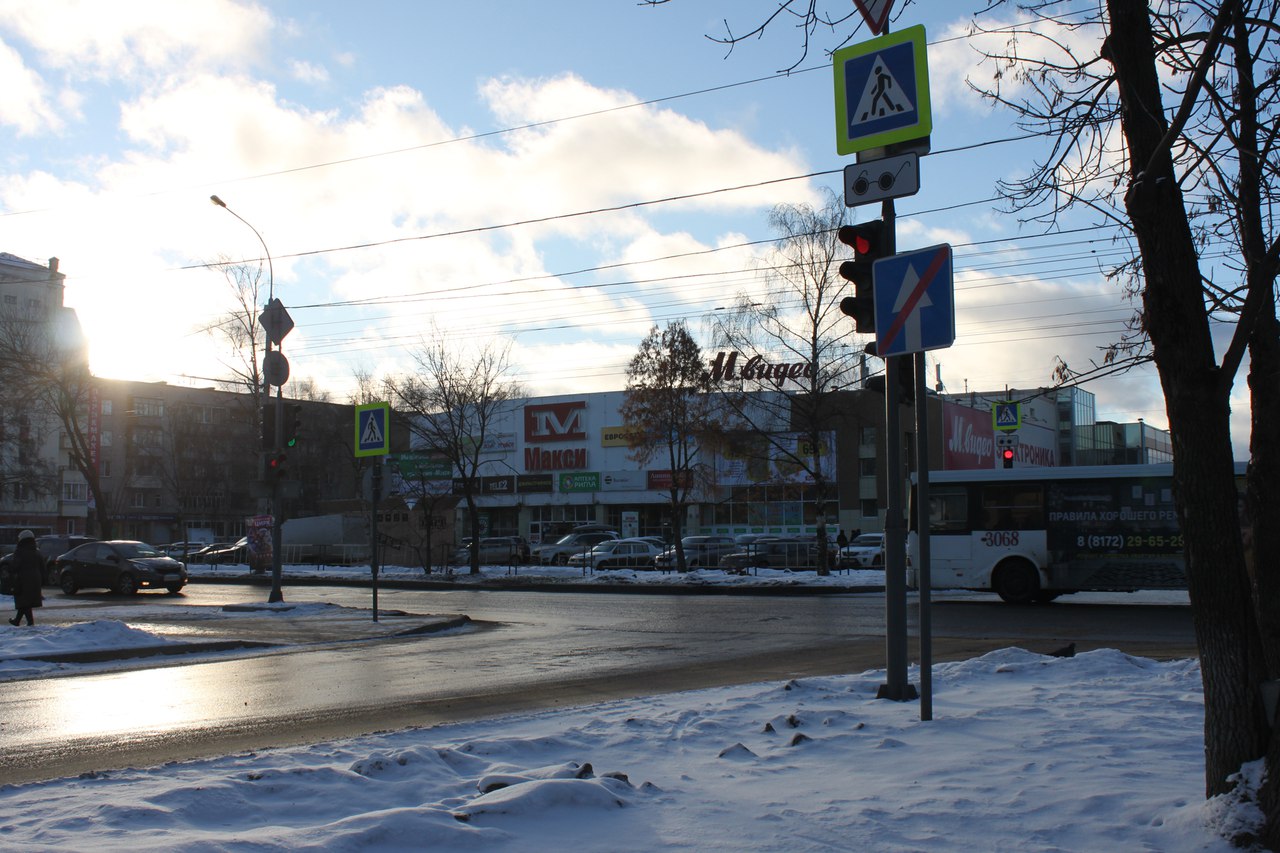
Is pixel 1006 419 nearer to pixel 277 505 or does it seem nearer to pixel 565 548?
pixel 277 505

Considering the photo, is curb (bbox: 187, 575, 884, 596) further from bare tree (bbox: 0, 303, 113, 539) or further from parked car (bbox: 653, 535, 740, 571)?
parked car (bbox: 653, 535, 740, 571)

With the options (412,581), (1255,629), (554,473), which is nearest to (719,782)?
(1255,629)

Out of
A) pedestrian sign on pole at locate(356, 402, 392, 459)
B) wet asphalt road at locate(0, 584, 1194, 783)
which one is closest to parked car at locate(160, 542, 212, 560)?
wet asphalt road at locate(0, 584, 1194, 783)

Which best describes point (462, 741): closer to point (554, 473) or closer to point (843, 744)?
point (843, 744)

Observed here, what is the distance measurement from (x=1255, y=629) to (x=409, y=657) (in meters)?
11.3

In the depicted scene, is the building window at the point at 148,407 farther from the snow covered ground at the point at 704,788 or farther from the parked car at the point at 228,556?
the snow covered ground at the point at 704,788

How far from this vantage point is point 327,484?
9906 centimetres

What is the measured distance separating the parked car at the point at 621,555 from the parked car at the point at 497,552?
22.8 feet

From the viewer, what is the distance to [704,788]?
5.40 meters

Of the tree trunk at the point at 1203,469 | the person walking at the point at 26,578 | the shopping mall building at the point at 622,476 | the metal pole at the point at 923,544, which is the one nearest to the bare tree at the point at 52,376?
the person walking at the point at 26,578

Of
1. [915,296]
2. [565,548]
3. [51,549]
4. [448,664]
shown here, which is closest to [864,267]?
[915,296]

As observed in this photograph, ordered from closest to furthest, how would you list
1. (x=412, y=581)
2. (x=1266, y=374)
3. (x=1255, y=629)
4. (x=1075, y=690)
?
(x=1255, y=629)
(x=1266, y=374)
(x=1075, y=690)
(x=412, y=581)

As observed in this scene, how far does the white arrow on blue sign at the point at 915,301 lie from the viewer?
732 cm

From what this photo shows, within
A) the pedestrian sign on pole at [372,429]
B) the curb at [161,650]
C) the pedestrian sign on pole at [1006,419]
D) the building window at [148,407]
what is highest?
the building window at [148,407]
